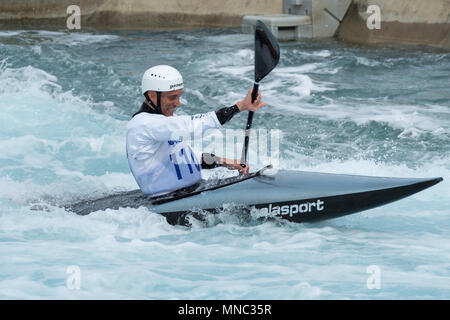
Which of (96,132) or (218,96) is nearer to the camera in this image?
(96,132)

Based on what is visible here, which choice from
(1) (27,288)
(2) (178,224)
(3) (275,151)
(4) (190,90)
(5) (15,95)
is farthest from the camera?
(4) (190,90)

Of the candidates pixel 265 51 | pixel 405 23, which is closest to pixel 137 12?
pixel 405 23

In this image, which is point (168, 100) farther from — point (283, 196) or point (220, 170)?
point (220, 170)

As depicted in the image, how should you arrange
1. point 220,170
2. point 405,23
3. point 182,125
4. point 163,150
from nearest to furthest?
point 182,125 < point 163,150 < point 220,170 < point 405,23

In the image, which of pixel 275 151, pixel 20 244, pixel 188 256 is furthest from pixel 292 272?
pixel 275 151

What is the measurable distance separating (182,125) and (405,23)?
9.95 meters

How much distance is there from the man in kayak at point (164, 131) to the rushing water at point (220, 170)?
34cm

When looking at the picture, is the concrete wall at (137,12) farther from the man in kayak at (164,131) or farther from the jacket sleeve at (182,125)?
the jacket sleeve at (182,125)

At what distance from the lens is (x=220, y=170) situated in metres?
6.82

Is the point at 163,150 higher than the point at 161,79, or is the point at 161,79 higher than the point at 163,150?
the point at 161,79

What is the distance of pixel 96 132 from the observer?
873cm

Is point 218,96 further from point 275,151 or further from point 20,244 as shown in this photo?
point 20,244

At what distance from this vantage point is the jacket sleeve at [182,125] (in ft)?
15.3
